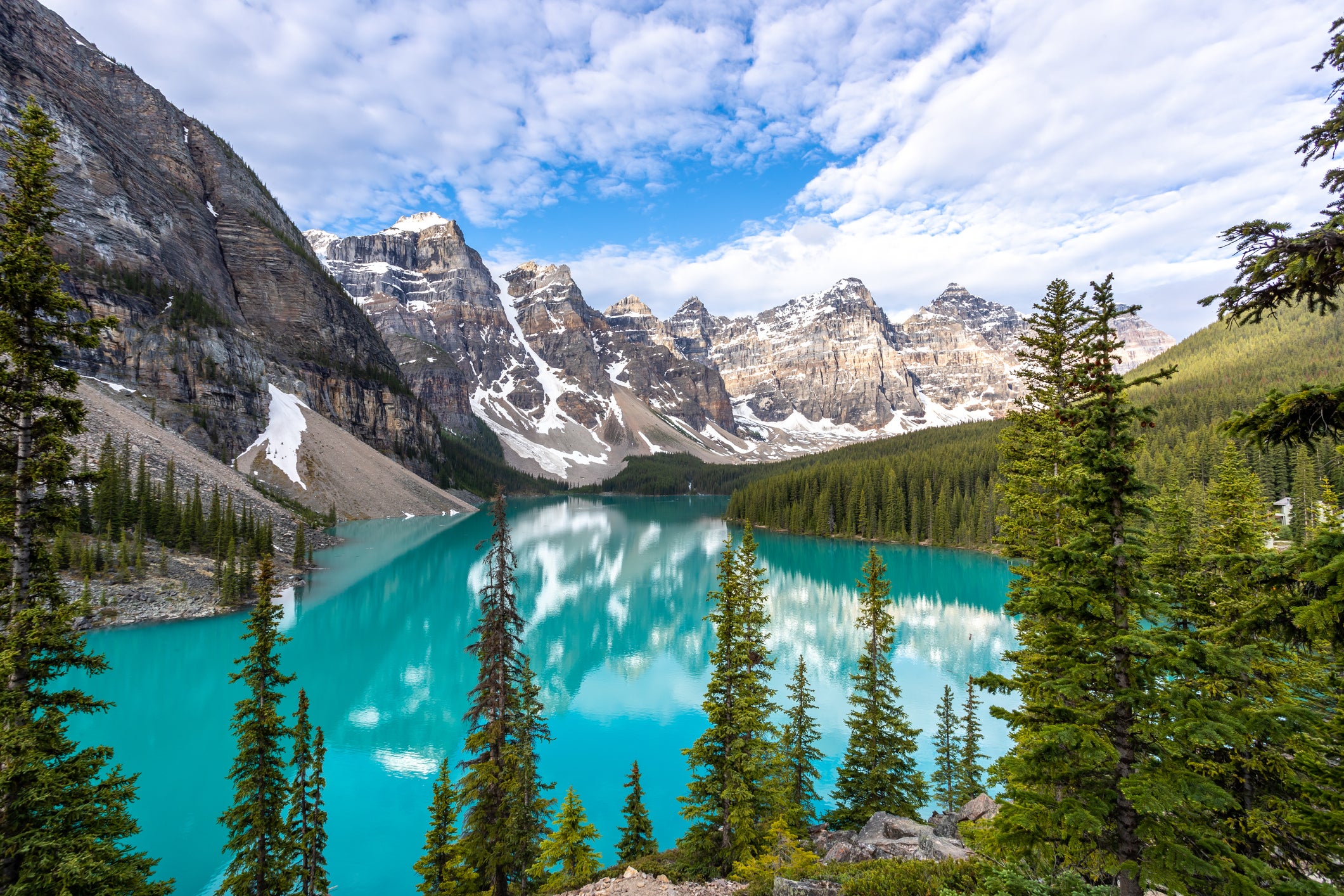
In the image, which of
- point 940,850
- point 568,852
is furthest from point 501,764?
point 940,850

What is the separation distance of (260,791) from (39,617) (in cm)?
596

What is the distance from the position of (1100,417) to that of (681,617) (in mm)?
42071

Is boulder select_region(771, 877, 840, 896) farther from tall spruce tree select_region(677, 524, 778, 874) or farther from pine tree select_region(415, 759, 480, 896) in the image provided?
pine tree select_region(415, 759, 480, 896)

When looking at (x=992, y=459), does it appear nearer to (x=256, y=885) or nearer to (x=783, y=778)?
(x=783, y=778)

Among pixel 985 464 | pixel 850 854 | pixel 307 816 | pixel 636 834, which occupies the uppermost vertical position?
pixel 985 464

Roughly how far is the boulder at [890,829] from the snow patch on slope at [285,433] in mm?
91911

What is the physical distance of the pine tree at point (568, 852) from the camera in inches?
522

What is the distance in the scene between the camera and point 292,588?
47.4 metres

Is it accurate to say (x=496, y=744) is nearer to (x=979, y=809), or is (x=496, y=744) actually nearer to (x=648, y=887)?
(x=648, y=887)

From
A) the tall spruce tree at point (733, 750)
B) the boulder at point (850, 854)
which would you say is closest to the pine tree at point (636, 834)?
the tall spruce tree at point (733, 750)

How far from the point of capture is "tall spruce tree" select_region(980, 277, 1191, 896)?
594 centimetres

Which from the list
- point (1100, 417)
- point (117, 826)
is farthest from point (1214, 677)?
point (117, 826)

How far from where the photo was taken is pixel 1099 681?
6.41m

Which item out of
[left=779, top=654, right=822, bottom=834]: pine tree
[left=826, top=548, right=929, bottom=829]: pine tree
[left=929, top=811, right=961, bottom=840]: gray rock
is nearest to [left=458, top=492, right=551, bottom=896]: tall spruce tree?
[left=779, top=654, right=822, bottom=834]: pine tree
